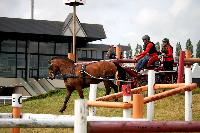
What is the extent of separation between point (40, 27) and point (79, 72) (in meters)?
23.1

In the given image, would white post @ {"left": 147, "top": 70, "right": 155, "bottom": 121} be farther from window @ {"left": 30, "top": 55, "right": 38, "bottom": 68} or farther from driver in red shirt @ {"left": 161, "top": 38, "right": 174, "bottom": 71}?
window @ {"left": 30, "top": 55, "right": 38, "bottom": 68}

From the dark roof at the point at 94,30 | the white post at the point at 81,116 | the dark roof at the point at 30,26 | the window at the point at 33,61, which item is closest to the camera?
the white post at the point at 81,116

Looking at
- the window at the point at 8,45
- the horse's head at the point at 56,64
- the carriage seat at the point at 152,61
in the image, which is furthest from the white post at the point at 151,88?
the window at the point at 8,45

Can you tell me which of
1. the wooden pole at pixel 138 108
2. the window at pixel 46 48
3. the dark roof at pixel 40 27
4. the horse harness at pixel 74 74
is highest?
the dark roof at pixel 40 27

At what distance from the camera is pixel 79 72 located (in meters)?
16.3

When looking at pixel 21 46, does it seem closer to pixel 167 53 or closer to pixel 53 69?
pixel 53 69

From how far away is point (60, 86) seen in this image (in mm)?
37062

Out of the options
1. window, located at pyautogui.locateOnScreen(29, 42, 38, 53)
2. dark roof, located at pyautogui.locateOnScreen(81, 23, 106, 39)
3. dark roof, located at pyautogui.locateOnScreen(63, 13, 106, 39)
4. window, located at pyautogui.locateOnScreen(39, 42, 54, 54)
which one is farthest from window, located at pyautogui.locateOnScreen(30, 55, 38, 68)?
dark roof, located at pyautogui.locateOnScreen(81, 23, 106, 39)

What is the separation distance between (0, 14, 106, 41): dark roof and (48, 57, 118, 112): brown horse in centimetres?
2002

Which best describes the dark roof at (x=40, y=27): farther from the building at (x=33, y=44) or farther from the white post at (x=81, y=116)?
the white post at (x=81, y=116)

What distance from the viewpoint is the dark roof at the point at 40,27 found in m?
36.7

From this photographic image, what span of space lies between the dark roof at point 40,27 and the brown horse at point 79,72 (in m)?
20.0

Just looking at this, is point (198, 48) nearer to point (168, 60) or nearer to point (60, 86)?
point (60, 86)

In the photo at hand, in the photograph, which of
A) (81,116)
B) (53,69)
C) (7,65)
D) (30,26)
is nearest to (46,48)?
(30,26)
